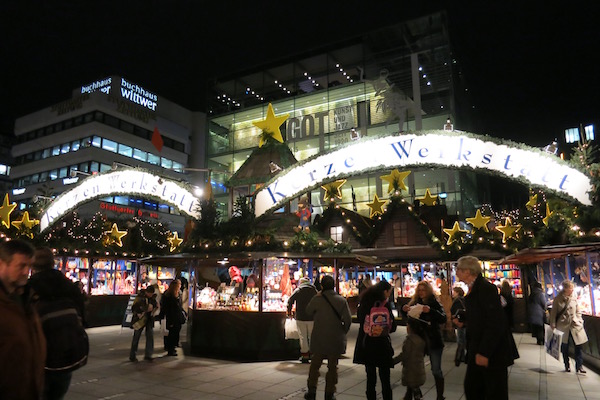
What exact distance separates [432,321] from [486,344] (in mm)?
1783

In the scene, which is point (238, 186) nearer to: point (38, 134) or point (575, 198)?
point (575, 198)

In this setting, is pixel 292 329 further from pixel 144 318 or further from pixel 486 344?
pixel 486 344

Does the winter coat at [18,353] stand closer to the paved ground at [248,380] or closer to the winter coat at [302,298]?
the paved ground at [248,380]

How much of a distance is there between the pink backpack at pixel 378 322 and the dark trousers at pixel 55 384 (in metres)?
3.25

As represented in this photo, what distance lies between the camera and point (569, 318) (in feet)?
25.0

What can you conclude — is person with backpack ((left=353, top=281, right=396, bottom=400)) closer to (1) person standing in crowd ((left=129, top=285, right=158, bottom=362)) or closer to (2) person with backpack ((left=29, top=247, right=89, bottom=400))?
(2) person with backpack ((left=29, top=247, right=89, bottom=400))

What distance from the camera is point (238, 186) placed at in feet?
42.0

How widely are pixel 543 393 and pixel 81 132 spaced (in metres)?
44.6

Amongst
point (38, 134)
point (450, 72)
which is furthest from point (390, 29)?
point (38, 134)

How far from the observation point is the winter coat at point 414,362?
211 inches

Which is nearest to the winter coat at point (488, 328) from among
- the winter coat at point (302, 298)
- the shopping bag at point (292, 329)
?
the winter coat at point (302, 298)

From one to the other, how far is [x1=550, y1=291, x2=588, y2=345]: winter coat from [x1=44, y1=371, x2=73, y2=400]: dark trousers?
302 inches

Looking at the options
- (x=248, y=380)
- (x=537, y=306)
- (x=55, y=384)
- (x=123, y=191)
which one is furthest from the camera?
(x=123, y=191)

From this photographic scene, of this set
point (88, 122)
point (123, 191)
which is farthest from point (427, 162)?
point (88, 122)
